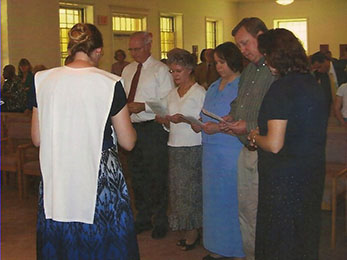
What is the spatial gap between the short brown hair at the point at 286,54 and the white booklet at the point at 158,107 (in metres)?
1.49

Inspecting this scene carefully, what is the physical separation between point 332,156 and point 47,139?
9.50ft

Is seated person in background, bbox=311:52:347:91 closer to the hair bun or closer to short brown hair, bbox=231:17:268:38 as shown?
short brown hair, bbox=231:17:268:38

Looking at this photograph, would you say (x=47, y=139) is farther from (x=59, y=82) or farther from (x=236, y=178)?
(x=236, y=178)

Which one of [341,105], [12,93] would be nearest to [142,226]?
[341,105]

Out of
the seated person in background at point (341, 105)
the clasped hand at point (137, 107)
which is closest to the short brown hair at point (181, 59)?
the clasped hand at point (137, 107)

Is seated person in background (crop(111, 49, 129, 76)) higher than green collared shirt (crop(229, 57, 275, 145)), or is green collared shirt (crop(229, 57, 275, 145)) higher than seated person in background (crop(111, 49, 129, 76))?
seated person in background (crop(111, 49, 129, 76))

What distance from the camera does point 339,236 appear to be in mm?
4844

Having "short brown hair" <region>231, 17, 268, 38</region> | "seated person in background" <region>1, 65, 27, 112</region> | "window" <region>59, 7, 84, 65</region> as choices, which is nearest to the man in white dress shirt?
"short brown hair" <region>231, 17, 268, 38</region>

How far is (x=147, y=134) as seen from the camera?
4.85 metres

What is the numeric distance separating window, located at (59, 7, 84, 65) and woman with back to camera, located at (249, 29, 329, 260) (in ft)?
30.6

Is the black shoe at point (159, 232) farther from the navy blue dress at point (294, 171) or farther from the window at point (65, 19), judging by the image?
the window at point (65, 19)

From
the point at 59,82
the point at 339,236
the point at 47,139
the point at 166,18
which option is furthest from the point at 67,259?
the point at 166,18

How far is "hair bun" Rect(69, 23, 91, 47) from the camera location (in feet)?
9.19

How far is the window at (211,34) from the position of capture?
57.6 feet
